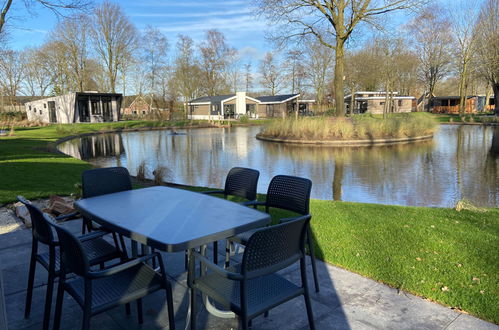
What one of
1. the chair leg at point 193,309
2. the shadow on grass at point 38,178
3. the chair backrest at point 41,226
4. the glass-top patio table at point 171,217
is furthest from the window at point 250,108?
the chair leg at point 193,309

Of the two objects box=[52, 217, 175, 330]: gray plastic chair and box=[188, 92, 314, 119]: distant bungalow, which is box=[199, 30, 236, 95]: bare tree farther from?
box=[52, 217, 175, 330]: gray plastic chair

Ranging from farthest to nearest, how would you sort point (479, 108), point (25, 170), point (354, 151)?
point (479, 108)
point (354, 151)
point (25, 170)

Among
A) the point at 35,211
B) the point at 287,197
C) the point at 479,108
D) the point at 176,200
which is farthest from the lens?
the point at 479,108

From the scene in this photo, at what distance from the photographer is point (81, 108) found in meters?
36.2

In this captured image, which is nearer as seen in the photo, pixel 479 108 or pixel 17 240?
pixel 17 240

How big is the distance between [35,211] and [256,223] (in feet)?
4.71

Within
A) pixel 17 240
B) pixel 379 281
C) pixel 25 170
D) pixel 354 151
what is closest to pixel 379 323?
pixel 379 281

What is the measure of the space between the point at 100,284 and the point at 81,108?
126 ft

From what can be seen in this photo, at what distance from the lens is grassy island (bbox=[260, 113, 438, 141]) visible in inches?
727

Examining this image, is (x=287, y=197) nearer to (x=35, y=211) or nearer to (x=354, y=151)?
(x=35, y=211)

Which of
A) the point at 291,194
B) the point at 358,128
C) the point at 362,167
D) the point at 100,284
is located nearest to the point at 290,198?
the point at 291,194

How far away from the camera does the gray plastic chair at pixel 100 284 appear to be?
189 centimetres

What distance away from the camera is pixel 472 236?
3965 millimetres

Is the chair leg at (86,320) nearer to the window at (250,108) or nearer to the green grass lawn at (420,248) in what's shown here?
the green grass lawn at (420,248)
